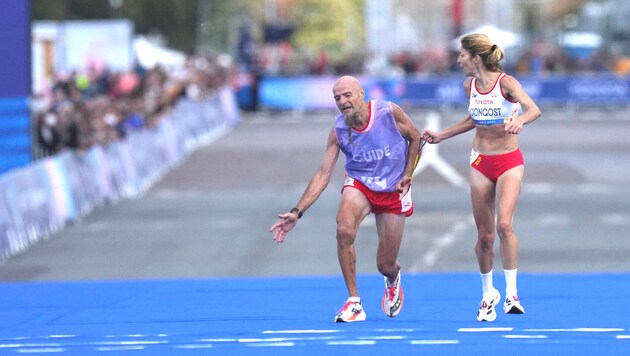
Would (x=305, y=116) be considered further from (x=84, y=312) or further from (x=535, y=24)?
(x=535, y=24)

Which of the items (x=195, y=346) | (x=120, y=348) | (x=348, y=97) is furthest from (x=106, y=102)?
(x=195, y=346)

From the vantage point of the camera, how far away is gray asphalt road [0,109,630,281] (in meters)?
18.1

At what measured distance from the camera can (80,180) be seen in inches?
966

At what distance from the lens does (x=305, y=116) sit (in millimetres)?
54688

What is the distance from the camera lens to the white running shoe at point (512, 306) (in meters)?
11.3

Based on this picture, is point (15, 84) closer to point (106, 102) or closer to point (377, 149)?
point (106, 102)

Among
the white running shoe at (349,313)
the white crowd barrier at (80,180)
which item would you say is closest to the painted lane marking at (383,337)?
the white running shoe at (349,313)

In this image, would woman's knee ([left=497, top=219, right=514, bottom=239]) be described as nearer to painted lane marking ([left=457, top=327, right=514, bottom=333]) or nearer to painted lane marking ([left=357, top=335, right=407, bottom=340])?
painted lane marking ([left=457, top=327, right=514, bottom=333])

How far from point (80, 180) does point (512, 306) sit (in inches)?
565

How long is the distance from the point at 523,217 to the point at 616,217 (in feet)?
4.82

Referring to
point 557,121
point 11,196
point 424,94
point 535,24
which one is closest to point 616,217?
point 11,196

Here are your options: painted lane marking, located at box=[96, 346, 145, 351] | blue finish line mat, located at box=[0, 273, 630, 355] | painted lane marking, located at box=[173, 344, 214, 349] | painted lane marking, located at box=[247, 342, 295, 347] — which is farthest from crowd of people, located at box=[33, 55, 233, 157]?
painted lane marking, located at box=[247, 342, 295, 347]

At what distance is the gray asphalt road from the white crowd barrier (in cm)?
32

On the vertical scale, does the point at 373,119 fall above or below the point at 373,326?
above
